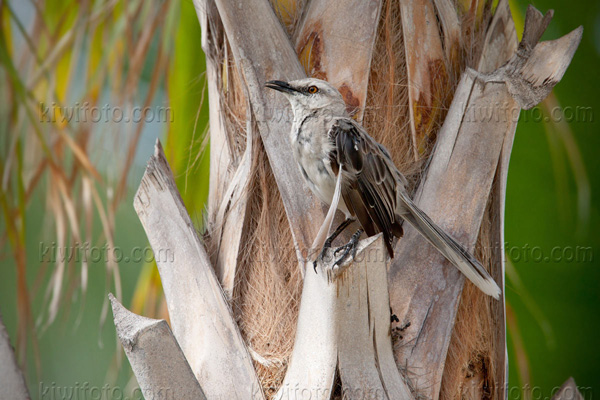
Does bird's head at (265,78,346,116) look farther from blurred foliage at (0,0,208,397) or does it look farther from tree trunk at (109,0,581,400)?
blurred foliage at (0,0,208,397)

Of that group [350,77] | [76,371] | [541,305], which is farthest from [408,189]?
[76,371]

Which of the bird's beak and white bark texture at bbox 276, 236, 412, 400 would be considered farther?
the bird's beak

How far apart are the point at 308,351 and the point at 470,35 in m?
1.08

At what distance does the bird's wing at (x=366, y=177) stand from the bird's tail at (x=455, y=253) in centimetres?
11

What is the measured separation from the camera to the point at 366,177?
165cm

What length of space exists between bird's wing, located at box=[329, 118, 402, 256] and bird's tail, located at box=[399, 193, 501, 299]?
11cm

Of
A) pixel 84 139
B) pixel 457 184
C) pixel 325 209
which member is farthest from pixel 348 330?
pixel 84 139

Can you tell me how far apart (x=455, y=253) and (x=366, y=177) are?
0.38 metres

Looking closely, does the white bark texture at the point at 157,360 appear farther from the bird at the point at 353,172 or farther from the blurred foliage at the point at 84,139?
the blurred foliage at the point at 84,139

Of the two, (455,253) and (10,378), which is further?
(455,253)

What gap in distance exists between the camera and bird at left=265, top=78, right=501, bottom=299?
4.66 ft

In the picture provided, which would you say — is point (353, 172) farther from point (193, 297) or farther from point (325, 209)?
point (193, 297)

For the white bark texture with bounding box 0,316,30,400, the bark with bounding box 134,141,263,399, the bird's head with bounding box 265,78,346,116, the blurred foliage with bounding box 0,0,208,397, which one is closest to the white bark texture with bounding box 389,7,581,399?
the bird's head with bounding box 265,78,346,116

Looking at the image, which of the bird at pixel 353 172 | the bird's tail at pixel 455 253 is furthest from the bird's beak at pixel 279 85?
the bird's tail at pixel 455 253
